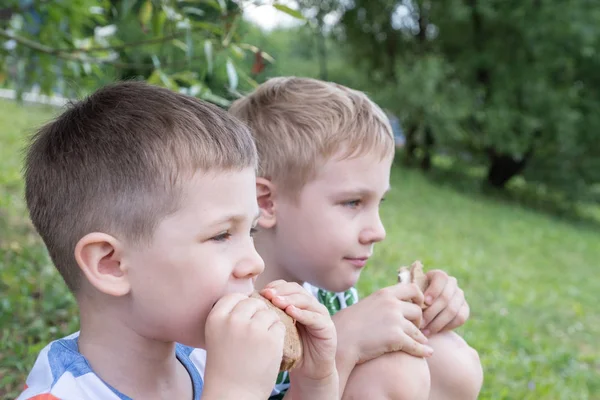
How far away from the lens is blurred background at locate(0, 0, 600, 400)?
322 centimetres

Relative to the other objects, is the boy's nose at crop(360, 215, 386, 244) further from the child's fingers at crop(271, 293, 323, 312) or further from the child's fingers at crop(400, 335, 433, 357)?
the child's fingers at crop(271, 293, 323, 312)

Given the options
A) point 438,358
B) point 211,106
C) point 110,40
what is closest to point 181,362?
point 211,106

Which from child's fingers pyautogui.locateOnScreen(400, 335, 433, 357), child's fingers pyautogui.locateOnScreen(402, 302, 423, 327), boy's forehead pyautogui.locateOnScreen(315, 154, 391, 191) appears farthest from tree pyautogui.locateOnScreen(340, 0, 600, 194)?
child's fingers pyautogui.locateOnScreen(400, 335, 433, 357)

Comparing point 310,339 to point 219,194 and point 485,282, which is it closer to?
point 219,194

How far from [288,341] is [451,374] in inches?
30.9

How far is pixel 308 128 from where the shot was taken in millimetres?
2256

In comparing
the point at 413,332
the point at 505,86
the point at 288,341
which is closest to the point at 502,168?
the point at 505,86

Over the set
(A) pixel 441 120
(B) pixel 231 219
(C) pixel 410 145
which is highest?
(B) pixel 231 219

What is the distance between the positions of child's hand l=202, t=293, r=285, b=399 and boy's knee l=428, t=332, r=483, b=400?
830 mm

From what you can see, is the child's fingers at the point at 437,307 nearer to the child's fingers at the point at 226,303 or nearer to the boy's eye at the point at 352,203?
the boy's eye at the point at 352,203

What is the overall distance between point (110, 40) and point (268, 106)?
6.63 feet

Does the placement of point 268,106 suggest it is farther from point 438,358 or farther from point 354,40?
point 354,40

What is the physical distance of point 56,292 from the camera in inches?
133

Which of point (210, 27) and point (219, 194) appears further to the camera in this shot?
point (210, 27)
